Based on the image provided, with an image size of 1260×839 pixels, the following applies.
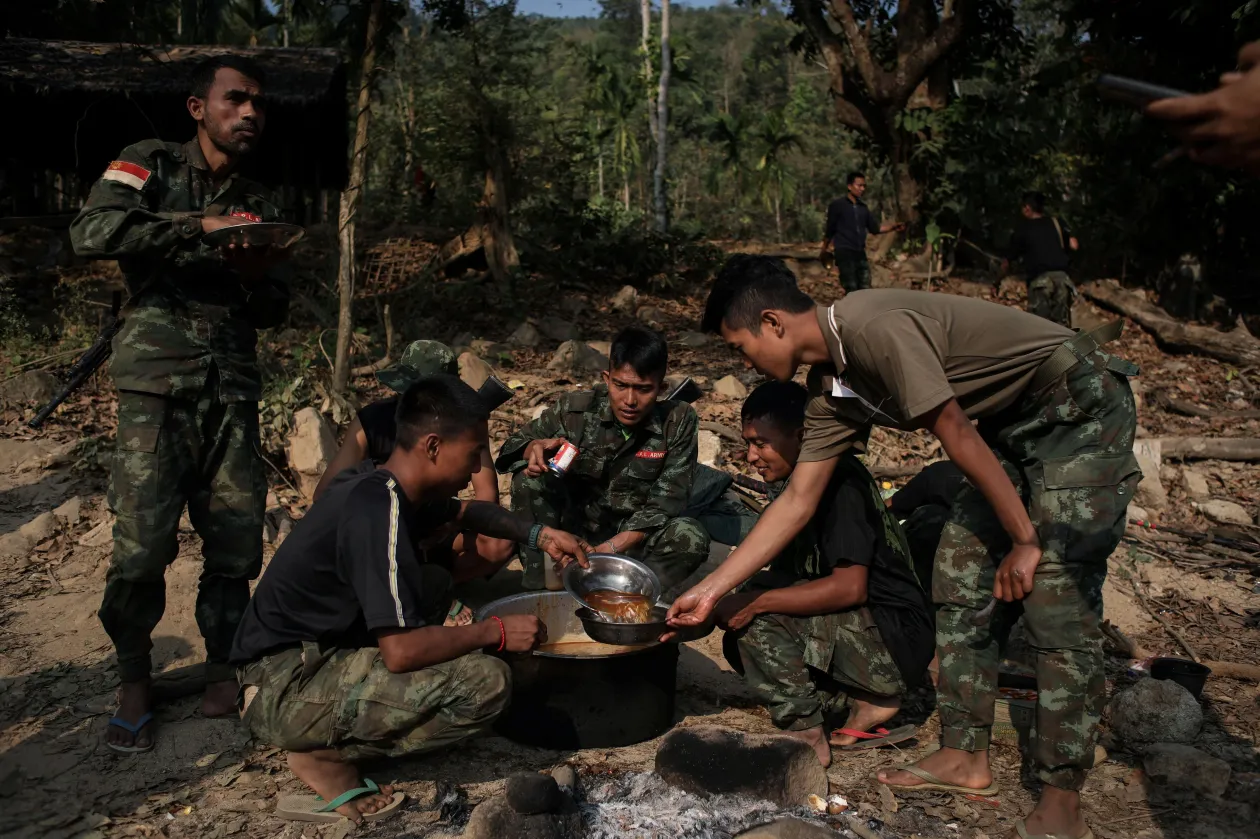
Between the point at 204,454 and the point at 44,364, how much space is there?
536cm

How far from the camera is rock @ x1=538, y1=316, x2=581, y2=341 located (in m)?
10.5

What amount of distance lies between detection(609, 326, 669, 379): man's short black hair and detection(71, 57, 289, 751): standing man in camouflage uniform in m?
1.51

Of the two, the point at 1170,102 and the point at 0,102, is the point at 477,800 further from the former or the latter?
the point at 0,102

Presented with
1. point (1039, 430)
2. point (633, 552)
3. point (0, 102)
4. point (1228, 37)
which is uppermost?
point (1228, 37)

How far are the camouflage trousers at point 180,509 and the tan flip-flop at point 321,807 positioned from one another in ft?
3.02

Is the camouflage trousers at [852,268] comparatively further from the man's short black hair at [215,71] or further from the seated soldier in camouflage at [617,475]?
the man's short black hair at [215,71]

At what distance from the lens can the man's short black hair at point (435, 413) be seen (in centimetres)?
324

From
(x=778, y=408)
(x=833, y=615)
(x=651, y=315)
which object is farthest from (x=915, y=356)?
(x=651, y=315)

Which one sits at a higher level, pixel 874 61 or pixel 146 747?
pixel 874 61

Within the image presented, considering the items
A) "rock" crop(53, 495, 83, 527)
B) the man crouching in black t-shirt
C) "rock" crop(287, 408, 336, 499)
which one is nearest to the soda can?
the man crouching in black t-shirt

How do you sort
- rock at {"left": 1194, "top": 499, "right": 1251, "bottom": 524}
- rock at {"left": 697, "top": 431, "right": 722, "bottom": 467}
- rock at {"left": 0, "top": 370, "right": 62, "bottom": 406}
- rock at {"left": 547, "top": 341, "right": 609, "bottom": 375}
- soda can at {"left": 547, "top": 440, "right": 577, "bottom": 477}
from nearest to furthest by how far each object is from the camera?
soda can at {"left": 547, "top": 440, "right": 577, "bottom": 477}
rock at {"left": 1194, "top": 499, "right": 1251, "bottom": 524}
rock at {"left": 697, "top": 431, "right": 722, "bottom": 467}
rock at {"left": 0, "top": 370, "right": 62, "bottom": 406}
rock at {"left": 547, "top": 341, "right": 609, "bottom": 375}

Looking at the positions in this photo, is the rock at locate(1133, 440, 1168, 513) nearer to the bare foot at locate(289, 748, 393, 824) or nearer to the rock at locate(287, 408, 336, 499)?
the rock at locate(287, 408, 336, 499)

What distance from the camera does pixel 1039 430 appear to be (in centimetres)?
338

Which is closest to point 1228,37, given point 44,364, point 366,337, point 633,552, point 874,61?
point 874,61
